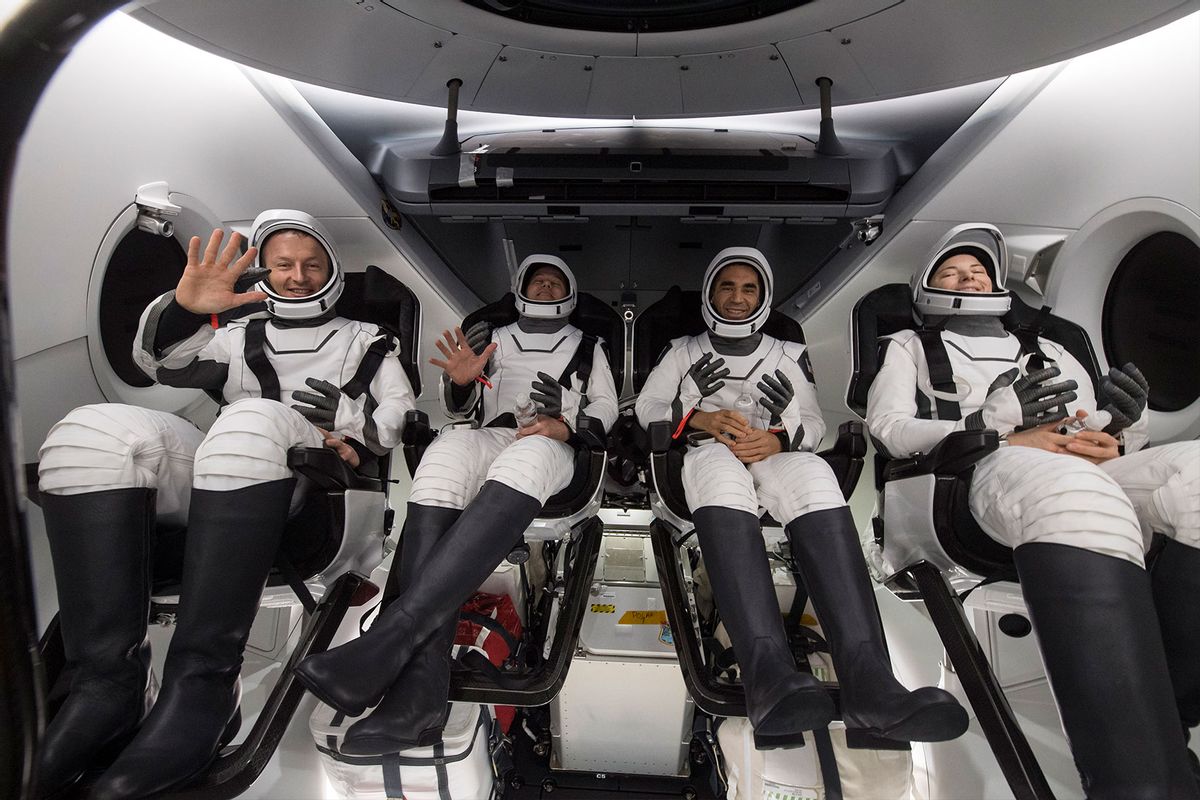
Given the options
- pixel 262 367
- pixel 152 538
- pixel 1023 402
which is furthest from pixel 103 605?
pixel 1023 402

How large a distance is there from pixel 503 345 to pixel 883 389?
1.40 m

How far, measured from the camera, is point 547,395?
191 centimetres

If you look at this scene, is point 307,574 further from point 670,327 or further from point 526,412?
point 670,327

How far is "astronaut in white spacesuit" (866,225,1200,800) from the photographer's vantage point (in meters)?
1.19

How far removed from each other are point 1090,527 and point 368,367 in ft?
6.66

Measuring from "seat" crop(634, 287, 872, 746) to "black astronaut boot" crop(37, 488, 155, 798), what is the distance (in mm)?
1285

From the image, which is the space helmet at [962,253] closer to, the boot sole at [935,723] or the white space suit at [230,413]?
the boot sole at [935,723]

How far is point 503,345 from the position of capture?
7.82 feet

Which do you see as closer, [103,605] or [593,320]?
[103,605]

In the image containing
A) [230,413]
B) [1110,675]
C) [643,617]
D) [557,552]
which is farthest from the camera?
[557,552]

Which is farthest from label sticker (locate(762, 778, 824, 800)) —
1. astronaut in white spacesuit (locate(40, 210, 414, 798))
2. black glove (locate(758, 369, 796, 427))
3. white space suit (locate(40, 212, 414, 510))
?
white space suit (locate(40, 212, 414, 510))

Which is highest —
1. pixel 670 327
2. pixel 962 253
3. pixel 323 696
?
pixel 962 253

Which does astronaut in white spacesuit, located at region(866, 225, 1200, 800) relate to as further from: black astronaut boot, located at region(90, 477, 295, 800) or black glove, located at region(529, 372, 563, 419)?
black astronaut boot, located at region(90, 477, 295, 800)

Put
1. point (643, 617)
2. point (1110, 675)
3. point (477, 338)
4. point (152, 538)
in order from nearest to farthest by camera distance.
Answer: point (1110, 675), point (152, 538), point (643, 617), point (477, 338)
